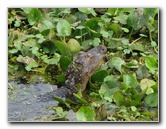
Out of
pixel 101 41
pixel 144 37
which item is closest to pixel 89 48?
pixel 101 41

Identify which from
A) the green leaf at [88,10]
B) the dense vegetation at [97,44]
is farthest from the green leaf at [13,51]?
the green leaf at [88,10]

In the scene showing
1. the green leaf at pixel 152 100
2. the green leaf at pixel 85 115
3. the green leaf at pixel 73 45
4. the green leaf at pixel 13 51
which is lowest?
the green leaf at pixel 85 115

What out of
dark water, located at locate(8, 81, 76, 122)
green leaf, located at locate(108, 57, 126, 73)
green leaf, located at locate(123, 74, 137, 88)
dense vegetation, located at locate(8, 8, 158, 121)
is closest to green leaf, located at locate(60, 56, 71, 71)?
dense vegetation, located at locate(8, 8, 158, 121)

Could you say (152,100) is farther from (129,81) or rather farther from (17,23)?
(17,23)

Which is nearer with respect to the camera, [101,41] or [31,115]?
[31,115]

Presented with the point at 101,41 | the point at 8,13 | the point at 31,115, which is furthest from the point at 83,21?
the point at 31,115

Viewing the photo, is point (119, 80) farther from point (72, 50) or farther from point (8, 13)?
point (8, 13)

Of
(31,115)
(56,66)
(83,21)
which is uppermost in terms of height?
(83,21)

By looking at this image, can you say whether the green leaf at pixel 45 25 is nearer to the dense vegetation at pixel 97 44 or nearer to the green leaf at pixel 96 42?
the dense vegetation at pixel 97 44
